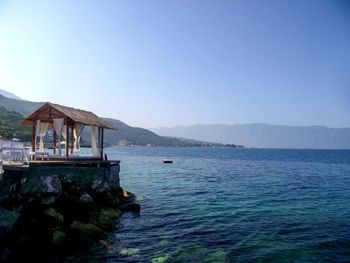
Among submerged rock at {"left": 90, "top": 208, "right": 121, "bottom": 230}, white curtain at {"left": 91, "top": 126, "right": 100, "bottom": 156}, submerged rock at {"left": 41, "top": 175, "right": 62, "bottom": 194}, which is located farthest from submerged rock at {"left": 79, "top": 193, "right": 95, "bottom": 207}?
white curtain at {"left": 91, "top": 126, "right": 100, "bottom": 156}

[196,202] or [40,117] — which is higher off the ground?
[40,117]

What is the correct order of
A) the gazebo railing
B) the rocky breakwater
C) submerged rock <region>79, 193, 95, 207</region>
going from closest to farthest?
1. the rocky breakwater
2. submerged rock <region>79, 193, 95, 207</region>
3. the gazebo railing

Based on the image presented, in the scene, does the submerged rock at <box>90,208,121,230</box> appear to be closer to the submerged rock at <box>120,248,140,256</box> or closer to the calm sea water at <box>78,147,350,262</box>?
the calm sea water at <box>78,147,350,262</box>

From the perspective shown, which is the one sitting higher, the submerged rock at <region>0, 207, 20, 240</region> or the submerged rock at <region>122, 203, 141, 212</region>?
the submerged rock at <region>0, 207, 20, 240</region>

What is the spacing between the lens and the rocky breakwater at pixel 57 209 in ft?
59.6

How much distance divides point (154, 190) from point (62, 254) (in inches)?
909

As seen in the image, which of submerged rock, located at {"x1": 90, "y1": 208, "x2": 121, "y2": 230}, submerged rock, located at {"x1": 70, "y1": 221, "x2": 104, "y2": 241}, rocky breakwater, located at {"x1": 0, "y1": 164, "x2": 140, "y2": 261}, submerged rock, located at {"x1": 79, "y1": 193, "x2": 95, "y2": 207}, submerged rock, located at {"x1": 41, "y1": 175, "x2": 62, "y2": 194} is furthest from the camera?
submerged rock, located at {"x1": 79, "y1": 193, "x2": 95, "y2": 207}

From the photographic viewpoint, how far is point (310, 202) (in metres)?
32.3

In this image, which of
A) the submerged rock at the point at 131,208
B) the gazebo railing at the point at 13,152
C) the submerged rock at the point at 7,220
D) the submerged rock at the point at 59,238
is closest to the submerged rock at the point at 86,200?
the submerged rock at the point at 131,208

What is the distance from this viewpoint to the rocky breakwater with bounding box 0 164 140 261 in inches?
715

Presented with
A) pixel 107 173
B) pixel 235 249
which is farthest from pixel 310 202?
pixel 107 173

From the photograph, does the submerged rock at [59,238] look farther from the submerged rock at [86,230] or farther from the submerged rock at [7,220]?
the submerged rock at [7,220]

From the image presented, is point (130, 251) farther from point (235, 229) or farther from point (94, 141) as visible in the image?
point (94, 141)

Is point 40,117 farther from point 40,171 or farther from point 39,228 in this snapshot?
point 39,228
